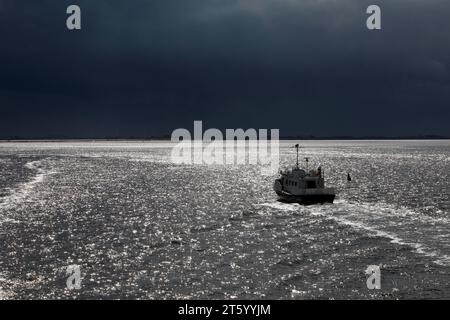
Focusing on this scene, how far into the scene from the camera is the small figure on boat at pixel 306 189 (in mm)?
77062

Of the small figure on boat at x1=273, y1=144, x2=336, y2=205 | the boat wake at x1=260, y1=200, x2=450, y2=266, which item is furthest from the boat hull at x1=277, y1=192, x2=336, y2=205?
the boat wake at x1=260, y1=200, x2=450, y2=266

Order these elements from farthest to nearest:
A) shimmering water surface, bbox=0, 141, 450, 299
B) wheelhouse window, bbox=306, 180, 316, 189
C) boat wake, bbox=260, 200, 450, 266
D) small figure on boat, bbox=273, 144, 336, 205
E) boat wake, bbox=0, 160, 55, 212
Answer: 1. boat wake, bbox=0, 160, 55, 212
2. wheelhouse window, bbox=306, 180, 316, 189
3. small figure on boat, bbox=273, 144, 336, 205
4. boat wake, bbox=260, 200, 450, 266
5. shimmering water surface, bbox=0, 141, 450, 299

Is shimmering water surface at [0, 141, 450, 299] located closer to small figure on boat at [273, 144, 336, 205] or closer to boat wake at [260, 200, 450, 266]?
boat wake at [260, 200, 450, 266]

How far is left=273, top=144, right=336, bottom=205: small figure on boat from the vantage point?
77.1 meters

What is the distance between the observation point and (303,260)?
140 feet

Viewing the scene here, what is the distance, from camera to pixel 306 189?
255 ft

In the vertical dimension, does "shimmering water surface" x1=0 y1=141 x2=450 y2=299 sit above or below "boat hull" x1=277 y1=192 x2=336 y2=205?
below

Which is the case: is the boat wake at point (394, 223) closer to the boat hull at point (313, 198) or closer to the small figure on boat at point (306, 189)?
the boat hull at point (313, 198)

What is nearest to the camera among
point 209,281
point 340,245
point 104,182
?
point 209,281
